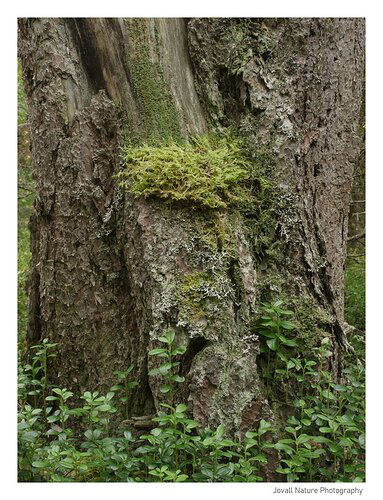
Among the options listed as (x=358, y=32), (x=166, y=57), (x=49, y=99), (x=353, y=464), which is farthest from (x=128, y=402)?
(x=358, y=32)

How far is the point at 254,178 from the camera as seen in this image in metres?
3.21

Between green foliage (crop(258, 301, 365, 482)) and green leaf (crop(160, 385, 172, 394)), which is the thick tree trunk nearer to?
green foliage (crop(258, 301, 365, 482))

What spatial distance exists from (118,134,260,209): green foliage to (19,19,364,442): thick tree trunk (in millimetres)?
97

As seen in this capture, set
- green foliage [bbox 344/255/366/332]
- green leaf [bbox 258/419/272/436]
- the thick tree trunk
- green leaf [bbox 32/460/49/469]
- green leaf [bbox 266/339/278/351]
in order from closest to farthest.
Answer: green leaf [bbox 32/460/49/469]
green leaf [bbox 258/419/272/436]
green leaf [bbox 266/339/278/351]
the thick tree trunk
green foliage [bbox 344/255/366/332]

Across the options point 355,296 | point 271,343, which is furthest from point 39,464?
point 355,296

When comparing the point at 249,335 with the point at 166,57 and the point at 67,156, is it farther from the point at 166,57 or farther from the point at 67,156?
the point at 166,57

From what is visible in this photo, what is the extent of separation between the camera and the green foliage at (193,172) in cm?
293

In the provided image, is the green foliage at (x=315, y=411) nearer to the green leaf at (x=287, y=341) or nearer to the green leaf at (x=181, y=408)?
the green leaf at (x=287, y=341)

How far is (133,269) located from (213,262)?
1.75 feet

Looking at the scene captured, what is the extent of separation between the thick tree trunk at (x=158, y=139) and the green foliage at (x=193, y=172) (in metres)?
0.10

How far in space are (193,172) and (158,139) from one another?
1.31 ft

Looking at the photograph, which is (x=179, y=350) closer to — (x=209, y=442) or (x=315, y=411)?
(x=209, y=442)

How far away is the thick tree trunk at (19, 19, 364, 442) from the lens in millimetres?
3168

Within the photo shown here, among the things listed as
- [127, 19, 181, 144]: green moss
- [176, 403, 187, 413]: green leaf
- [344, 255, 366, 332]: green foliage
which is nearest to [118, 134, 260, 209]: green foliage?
[127, 19, 181, 144]: green moss
